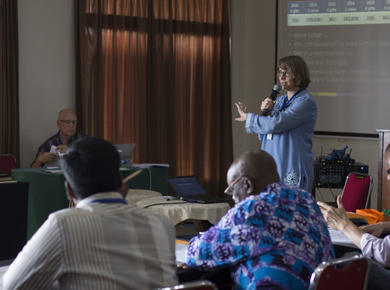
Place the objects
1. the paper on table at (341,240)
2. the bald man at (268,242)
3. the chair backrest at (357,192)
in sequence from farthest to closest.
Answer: the chair backrest at (357,192)
the paper on table at (341,240)
the bald man at (268,242)

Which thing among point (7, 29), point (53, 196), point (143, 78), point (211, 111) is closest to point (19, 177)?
point (53, 196)

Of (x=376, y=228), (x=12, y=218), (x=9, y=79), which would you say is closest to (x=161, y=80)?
(x=9, y=79)

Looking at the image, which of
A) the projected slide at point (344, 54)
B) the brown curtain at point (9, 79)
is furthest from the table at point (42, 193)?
the projected slide at point (344, 54)

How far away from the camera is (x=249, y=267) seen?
7.06 ft

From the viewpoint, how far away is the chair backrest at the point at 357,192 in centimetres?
426

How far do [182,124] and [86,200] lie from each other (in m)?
5.70

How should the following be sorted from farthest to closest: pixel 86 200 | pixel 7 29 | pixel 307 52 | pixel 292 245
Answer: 1. pixel 307 52
2. pixel 7 29
3. pixel 292 245
4. pixel 86 200

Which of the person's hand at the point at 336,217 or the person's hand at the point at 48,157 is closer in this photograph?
the person's hand at the point at 336,217

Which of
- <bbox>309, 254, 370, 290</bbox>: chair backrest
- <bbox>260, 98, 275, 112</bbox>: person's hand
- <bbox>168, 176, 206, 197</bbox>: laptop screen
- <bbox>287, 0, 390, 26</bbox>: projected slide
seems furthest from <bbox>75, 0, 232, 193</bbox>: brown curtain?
<bbox>309, 254, 370, 290</bbox>: chair backrest

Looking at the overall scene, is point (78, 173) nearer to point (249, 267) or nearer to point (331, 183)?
point (249, 267)

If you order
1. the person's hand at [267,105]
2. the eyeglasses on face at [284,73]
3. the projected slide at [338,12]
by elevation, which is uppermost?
the projected slide at [338,12]

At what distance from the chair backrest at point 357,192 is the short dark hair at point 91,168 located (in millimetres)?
2856

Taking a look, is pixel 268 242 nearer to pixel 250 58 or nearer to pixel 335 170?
pixel 335 170

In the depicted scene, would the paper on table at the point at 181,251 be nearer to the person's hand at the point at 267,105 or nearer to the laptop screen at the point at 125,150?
the person's hand at the point at 267,105
